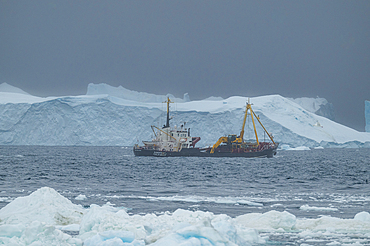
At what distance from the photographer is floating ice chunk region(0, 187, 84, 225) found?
11.1 m

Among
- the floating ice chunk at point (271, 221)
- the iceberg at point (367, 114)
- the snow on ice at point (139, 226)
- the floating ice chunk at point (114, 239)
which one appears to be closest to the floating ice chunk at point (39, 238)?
the snow on ice at point (139, 226)

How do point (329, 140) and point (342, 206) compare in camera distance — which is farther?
point (329, 140)

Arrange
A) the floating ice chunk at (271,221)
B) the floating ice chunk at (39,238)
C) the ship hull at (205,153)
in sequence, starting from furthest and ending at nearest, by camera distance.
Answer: the ship hull at (205,153) → the floating ice chunk at (271,221) → the floating ice chunk at (39,238)

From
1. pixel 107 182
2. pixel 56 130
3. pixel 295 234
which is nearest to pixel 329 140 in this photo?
pixel 56 130

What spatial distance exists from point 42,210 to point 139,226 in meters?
3.60

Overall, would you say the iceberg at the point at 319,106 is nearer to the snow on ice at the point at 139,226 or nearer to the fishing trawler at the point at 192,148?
the fishing trawler at the point at 192,148

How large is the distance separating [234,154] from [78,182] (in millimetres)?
34432

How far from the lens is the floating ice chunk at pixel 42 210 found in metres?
11.1

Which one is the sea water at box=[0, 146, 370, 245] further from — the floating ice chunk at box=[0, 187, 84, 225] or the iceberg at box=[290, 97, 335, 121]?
the iceberg at box=[290, 97, 335, 121]

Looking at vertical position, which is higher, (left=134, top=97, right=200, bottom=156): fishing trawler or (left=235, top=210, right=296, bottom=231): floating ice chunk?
(left=134, top=97, right=200, bottom=156): fishing trawler

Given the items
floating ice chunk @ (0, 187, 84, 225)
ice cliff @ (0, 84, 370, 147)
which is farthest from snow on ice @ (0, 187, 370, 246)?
ice cliff @ (0, 84, 370, 147)

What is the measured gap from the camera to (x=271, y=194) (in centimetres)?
1833

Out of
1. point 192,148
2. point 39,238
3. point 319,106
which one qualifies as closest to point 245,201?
point 39,238

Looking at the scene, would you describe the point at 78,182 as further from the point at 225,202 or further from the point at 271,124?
the point at 271,124
